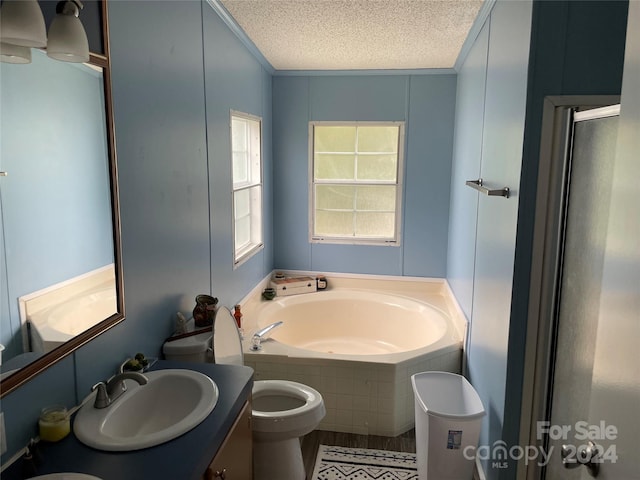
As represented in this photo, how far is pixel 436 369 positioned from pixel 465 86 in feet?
6.52

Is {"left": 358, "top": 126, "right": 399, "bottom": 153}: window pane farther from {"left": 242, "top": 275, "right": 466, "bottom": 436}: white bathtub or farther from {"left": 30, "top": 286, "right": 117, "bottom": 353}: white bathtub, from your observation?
{"left": 30, "top": 286, "right": 117, "bottom": 353}: white bathtub

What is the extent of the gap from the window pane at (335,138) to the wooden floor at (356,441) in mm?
2349

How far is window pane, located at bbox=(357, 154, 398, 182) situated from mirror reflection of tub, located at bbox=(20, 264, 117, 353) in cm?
286

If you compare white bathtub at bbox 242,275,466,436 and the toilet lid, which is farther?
white bathtub at bbox 242,275,466,436

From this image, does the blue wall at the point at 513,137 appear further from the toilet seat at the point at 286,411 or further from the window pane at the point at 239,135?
the window pane at the point at 239,135

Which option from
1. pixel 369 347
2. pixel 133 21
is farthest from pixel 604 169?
pixel 369 347

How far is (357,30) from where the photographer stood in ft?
9.93

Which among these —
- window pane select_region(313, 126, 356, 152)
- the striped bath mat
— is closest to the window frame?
window pane select_region(313, 126, 356, 152)

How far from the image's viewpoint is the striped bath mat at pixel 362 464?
258 centimetres

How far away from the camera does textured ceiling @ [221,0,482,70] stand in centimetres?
262

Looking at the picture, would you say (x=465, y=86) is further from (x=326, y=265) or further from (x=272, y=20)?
(x=326, y=265)

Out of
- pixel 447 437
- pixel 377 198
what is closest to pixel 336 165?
pixel 377 198

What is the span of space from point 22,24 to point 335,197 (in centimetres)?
322

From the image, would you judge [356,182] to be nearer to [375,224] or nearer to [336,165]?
[336,165]
